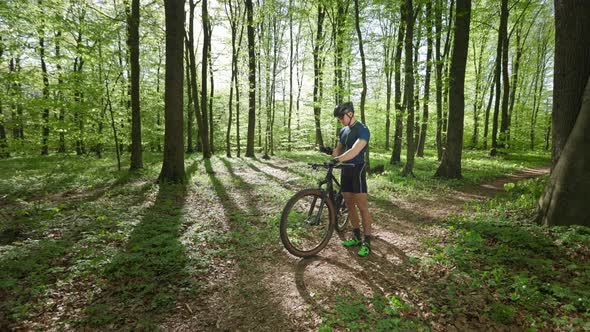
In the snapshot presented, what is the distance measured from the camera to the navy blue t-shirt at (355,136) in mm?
4148

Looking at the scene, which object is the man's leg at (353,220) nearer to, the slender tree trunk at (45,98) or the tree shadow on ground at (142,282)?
the tree shadow on ground at (142,282)

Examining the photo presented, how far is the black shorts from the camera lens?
170 inches

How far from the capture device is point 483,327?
271cm

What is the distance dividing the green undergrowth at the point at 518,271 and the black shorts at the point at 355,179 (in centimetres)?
158

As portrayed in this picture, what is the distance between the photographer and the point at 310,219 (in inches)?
180

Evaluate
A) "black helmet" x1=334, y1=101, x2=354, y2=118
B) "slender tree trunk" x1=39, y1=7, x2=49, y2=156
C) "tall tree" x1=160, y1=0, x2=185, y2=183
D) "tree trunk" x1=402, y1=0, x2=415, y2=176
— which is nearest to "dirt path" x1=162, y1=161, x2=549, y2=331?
"black helmet" x1=334, y1=101, x2=354, y2=118

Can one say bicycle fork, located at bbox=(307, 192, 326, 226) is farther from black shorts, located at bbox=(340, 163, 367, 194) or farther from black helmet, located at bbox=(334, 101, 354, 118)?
black helmet, located at bbox=(334, 101, 354, 118)

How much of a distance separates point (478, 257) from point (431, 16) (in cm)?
1301

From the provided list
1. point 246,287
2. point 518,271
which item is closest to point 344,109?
point 246,287

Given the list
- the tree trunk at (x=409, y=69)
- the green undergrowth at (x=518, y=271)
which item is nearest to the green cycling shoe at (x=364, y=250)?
the green undergrowth at (x=518, y=271)

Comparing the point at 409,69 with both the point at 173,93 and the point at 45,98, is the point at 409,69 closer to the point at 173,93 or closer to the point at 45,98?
the point at 173,93

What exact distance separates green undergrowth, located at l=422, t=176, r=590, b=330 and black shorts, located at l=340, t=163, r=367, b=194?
1581mm

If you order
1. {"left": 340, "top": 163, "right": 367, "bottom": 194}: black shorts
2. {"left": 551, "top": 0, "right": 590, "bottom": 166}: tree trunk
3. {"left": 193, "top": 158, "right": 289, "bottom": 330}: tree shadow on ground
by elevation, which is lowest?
{"left": 193, "top": 158, "right": 289, "bottom": 330}: tree shadow on ground

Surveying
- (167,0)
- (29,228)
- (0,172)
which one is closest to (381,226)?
(29,228)
